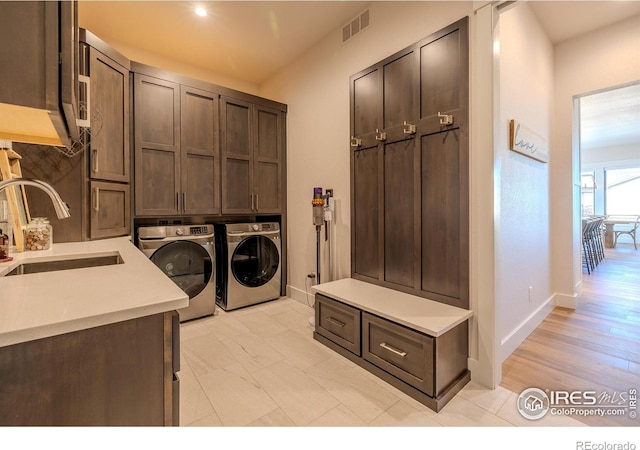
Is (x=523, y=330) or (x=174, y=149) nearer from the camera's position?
(x=523, y=330)

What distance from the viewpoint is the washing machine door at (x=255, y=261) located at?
125 inches

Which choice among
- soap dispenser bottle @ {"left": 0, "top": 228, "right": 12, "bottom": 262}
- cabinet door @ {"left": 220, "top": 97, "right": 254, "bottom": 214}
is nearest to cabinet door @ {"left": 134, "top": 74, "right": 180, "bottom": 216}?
cabinet door @ {"left": 220, "top": 97, "right": 254, "bottom": 214}

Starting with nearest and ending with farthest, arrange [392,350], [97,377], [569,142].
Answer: [97,377] < [392,350] < [569,142]

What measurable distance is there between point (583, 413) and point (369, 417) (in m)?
1.21

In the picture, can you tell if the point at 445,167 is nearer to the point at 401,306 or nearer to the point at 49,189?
the point at 401,306

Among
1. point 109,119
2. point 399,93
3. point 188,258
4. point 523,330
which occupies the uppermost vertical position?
point 399,93

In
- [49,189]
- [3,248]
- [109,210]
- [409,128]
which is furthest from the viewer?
[109,210]

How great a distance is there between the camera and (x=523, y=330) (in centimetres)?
248

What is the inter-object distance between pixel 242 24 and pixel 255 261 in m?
2.47

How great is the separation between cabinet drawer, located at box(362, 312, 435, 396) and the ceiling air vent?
2.54 metres

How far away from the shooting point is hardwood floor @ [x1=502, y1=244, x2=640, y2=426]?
1.86 metres

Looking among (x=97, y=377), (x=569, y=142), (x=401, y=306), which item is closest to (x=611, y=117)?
(x=569, y=142)

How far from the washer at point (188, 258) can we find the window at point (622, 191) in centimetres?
1110

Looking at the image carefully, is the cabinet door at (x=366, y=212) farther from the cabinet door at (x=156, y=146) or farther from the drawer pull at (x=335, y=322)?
the cabinet door at (x=156, y=146)
